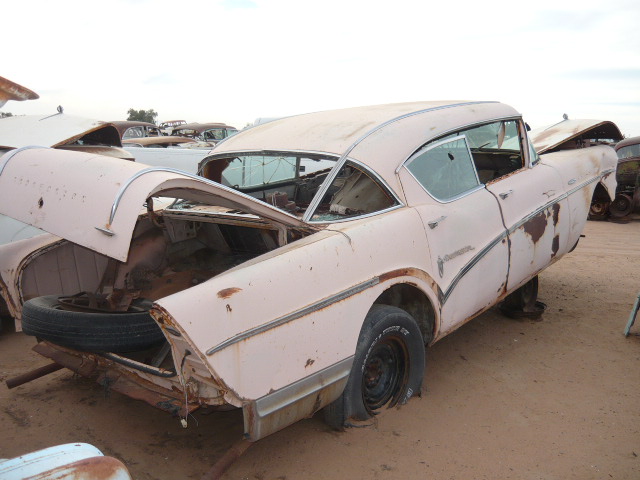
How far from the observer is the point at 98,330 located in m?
2.94

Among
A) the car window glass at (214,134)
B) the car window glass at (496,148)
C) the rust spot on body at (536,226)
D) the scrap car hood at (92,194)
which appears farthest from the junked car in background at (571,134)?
the car window glass at (214,134)

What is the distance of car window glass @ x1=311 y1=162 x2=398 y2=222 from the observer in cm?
346

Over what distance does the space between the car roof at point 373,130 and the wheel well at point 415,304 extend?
25.9 inches

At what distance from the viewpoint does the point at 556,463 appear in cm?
296

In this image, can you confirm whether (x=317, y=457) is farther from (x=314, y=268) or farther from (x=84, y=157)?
(x=84, y=157)

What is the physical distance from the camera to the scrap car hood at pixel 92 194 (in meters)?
2.43

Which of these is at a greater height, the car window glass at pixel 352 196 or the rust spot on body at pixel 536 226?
the car window glass at pixel 352 196

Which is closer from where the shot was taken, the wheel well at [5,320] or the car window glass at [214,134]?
the wheel well at [5,320]


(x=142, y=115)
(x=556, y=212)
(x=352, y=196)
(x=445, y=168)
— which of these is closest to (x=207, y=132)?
(x=556, y=212)

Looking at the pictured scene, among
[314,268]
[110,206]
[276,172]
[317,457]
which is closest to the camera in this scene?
[110,206]

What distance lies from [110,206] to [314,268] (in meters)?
0.98

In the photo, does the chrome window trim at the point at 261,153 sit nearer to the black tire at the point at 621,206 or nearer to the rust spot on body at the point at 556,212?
the rust spot on body at the point at 556,212

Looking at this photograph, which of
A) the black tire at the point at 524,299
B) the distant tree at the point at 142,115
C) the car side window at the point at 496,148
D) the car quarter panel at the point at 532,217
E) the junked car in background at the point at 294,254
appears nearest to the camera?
the junked car in background at the point at 294,254

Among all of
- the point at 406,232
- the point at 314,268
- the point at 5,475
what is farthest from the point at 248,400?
the point at 406,232
